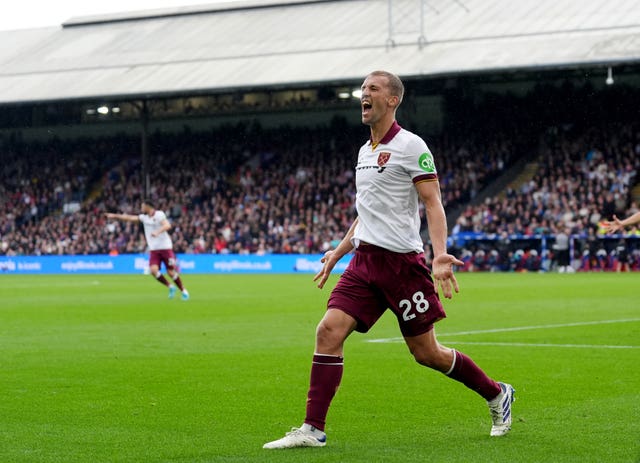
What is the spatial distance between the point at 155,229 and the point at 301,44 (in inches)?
1059

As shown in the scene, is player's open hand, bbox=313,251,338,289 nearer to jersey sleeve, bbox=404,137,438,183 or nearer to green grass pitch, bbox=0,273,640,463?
jersey sleeve, bbox=404,137,438,183

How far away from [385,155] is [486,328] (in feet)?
31.7

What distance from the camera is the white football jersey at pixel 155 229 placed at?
1025 inches

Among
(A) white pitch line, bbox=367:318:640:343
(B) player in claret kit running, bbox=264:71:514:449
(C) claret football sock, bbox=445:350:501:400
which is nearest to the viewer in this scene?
(B) player in claret kit running, bbox=264:71:514:449

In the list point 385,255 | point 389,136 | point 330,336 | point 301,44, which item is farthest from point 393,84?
point 301,44

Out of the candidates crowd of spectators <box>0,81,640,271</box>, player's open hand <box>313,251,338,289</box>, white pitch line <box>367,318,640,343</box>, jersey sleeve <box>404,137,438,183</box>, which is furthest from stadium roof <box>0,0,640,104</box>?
jersey sleeve <box>404,137,438,183</box>

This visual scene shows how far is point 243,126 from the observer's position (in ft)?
191

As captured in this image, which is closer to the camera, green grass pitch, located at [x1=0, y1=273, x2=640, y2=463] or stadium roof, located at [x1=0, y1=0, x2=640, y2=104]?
green grass pitch, located at [x1=0, y1=273, x2=640, y2=463]

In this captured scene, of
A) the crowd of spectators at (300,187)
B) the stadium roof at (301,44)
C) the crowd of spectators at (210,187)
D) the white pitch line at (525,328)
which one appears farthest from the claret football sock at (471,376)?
the crowd of spectators at (210,187)

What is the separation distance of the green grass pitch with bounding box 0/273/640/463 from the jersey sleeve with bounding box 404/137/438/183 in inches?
64.5

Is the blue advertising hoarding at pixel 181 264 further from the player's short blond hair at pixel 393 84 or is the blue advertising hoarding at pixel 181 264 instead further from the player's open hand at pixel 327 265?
the player's short blond hair at pixel 393 84

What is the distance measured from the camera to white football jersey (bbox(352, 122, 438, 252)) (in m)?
7.30

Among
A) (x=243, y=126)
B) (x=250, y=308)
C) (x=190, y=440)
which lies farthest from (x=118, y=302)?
(x=243, y=126)

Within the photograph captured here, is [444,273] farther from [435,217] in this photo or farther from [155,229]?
[155,229]
